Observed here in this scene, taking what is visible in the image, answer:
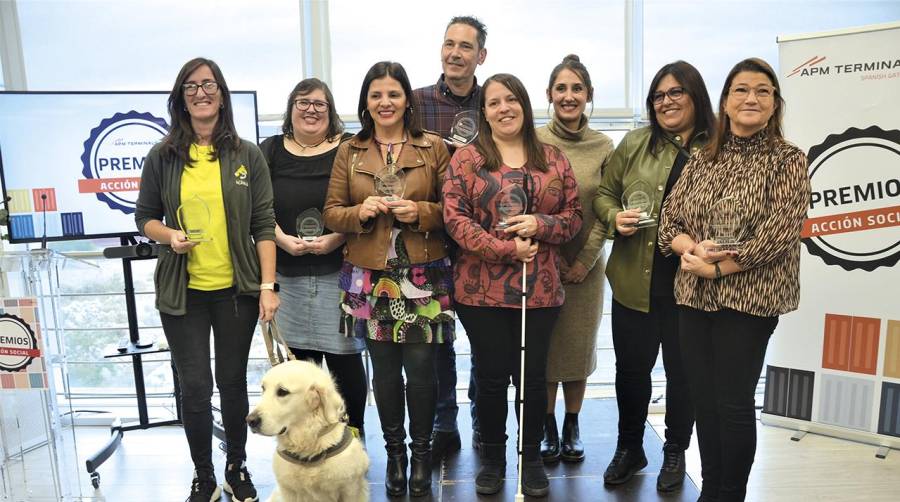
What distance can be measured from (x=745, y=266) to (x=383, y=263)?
1.18m

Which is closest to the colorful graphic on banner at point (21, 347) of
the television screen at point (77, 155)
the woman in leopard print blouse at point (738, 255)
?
the television screen at point (77, 155)

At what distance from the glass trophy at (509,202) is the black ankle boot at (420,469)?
3.01ft

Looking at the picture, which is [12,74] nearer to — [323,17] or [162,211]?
[323,17]

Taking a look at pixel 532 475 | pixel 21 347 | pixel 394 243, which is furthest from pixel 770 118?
pixel 21 347

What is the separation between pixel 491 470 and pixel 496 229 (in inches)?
37.6

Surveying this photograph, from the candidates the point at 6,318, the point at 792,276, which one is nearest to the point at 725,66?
Result: the point at 792,276

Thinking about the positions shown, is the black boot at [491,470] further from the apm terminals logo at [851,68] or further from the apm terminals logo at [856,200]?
the apm terminals logo at [851,68]

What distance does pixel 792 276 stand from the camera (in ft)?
6.39

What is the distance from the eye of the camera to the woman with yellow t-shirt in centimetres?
230

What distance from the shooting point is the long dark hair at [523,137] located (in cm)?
234

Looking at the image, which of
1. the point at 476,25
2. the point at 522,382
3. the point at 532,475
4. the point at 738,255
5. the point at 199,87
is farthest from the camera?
the point at 476,25

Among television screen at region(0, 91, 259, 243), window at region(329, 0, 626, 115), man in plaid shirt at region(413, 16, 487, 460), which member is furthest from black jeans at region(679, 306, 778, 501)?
television screen at region(0, 91, 259, 243)

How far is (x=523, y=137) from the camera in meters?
2.41

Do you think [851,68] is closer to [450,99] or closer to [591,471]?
[450,99]
